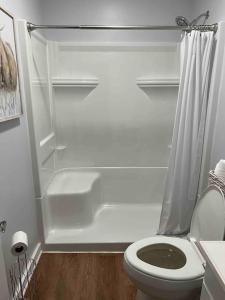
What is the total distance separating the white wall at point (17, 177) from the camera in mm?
1427

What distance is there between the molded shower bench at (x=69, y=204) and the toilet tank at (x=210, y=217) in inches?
42.1

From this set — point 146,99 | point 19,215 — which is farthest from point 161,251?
point 146,99

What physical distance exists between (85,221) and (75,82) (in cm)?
149

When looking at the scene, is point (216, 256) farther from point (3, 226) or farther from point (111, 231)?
point (111, 231)

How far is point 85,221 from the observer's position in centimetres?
232

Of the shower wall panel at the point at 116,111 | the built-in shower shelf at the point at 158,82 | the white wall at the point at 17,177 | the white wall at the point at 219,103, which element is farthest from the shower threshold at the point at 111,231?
the built-in shower shelf at the point at 158,82

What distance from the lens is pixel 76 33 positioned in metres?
2.40

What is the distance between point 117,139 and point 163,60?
1010mm

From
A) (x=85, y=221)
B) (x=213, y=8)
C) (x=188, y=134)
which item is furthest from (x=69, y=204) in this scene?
(x=213, y=8)

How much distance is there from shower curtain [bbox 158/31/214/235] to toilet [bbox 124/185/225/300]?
0.34 m

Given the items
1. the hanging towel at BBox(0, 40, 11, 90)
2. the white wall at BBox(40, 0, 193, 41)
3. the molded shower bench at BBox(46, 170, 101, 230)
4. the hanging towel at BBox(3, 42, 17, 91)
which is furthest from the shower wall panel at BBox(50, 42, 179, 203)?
the hanging towel at BBox(0, 40, 11, 90)

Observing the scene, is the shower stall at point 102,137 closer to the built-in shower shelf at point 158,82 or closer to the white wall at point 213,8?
the built-in shower shelf at point 158,82

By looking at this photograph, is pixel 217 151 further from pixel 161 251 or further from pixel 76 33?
pixel 76 33

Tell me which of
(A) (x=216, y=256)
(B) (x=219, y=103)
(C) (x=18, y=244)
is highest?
(B) (x=219, y=103)
